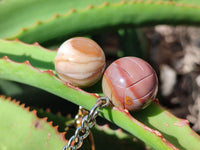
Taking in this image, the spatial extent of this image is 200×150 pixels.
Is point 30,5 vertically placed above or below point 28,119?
above

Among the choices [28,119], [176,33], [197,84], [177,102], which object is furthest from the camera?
[176,33]

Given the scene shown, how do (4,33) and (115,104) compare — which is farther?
(4,33)

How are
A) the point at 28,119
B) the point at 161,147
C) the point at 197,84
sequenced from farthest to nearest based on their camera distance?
the point at 197,84, the point at 28,119, the point at 161,147

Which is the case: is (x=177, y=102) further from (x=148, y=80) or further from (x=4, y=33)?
(x=4, y=33)

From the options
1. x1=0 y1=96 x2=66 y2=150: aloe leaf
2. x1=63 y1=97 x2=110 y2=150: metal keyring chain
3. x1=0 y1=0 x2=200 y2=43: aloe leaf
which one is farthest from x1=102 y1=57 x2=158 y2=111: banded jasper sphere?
x1=0 y1=0 x2=200 y2=43: aloe leaf

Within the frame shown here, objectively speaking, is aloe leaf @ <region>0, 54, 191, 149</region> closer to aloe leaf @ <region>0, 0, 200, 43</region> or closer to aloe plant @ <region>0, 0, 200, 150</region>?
aloe plant @ <region>0, 0, 200, 150</region>

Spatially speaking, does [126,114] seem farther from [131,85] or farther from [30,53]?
[30,53]

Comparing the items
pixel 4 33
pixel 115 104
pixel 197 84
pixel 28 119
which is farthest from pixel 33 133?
pixel 197 84

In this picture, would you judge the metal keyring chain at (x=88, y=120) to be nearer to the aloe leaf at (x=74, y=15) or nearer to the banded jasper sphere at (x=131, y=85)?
the banded jasper sphere at (x=131, y=85)
